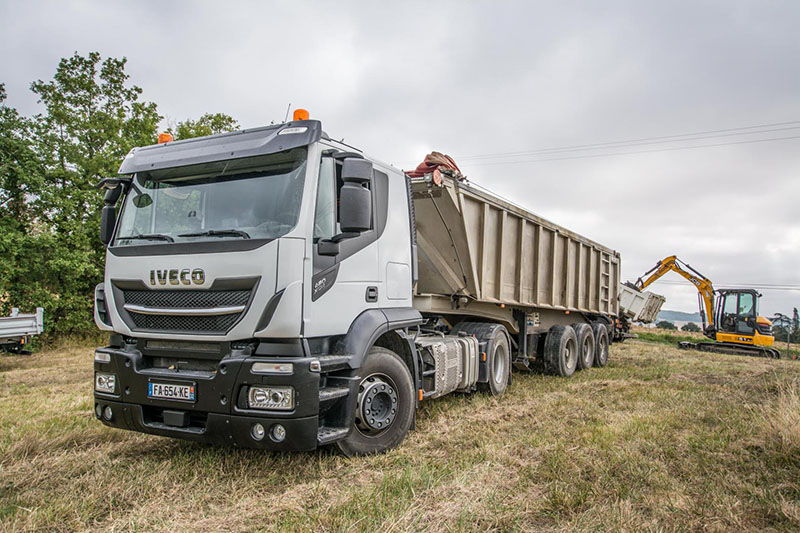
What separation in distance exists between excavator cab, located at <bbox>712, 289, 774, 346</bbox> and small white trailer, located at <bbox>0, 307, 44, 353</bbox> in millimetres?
21883

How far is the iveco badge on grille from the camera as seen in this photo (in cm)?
407

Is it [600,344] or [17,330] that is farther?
[600,344]

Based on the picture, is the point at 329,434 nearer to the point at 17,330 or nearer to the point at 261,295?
the point at 261,295

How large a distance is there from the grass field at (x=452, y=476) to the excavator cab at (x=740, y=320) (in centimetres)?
1636

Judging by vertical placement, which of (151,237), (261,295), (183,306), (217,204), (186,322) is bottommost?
(186,322)

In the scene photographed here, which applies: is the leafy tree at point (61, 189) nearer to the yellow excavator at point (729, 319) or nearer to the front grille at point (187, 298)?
the front grille at point (187, 298)

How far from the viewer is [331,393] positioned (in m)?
4.17

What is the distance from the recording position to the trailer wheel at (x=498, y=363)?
7492 millimetres

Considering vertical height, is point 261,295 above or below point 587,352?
above

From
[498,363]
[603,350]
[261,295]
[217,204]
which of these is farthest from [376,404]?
[603,350]

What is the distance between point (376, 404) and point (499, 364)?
11.7ft

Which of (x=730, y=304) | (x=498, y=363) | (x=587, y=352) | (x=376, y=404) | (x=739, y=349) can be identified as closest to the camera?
(x=376, y=404)

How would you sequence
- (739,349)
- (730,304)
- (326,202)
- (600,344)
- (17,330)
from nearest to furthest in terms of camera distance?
(326,202)
(17,330)
(600,344)
(739,349)
(730,304)

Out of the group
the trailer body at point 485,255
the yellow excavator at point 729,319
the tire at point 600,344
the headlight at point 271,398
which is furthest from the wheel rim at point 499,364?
the yellow excavator at point 729,319
